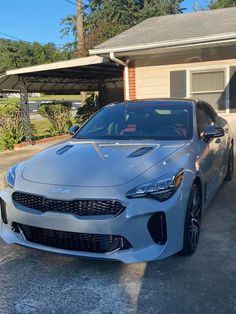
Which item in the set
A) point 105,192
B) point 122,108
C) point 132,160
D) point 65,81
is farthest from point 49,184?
point 65,81

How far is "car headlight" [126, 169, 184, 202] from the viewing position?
336 cm

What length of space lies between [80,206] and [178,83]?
25.4 ft

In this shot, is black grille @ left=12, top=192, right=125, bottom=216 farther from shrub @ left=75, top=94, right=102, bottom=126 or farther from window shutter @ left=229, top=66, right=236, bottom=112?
shrub @ left=75, top=94, right=102, bottom=126

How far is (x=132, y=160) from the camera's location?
3.78 meters

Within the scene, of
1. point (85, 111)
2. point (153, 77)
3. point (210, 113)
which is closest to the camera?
point (210, 113)

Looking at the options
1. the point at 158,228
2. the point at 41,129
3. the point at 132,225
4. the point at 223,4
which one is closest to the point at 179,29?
the point at 158,228

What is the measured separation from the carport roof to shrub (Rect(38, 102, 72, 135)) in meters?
0.97

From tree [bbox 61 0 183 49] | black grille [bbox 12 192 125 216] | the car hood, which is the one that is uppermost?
tree [bbox 61 0 183 49]

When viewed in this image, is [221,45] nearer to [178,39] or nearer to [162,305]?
[178,39]

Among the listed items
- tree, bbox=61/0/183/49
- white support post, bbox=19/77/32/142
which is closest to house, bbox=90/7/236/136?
white support post, bbox=19/77/32/142

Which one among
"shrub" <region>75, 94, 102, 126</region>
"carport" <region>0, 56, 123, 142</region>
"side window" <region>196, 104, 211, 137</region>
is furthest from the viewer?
"shrub" <region>75, 94, 102, 126</region>

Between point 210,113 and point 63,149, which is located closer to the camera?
point 63,149

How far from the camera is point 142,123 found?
493 cm

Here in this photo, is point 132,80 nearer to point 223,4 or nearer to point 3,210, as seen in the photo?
point 3,210
